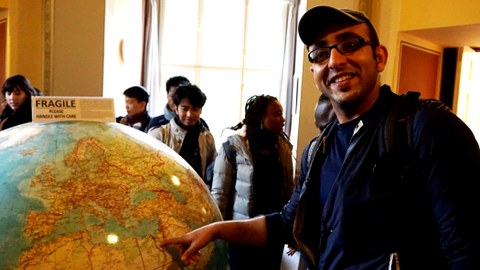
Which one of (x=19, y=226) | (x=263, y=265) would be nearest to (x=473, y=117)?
(x=263, y=265)

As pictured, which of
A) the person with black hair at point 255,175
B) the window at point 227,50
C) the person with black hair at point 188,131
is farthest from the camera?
the window at point 227,50

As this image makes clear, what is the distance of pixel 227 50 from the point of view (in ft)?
24.4

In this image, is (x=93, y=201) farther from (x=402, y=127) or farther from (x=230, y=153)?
(x=230, y=153)

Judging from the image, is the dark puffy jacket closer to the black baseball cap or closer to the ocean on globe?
the black baseball cap

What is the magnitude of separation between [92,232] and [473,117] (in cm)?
499

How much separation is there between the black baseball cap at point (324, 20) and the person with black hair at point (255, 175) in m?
1.48

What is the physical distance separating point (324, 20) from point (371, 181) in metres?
0.48

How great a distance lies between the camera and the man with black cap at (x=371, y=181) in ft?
2.99

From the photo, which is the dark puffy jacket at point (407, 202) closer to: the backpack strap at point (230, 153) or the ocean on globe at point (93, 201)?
the ocean on globe at point (93, 201)

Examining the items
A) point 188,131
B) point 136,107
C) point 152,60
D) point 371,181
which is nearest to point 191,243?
point 371,181

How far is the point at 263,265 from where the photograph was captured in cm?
277

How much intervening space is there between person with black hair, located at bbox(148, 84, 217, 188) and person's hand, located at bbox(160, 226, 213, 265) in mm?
1680

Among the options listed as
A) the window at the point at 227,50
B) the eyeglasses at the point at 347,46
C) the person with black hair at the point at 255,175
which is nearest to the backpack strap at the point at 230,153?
the person with black hair at the point at 255,175

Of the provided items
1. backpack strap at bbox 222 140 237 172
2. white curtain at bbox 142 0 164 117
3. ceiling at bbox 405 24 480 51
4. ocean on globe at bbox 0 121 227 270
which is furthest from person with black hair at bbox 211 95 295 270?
white curtain at bbox 142 0 164 117
